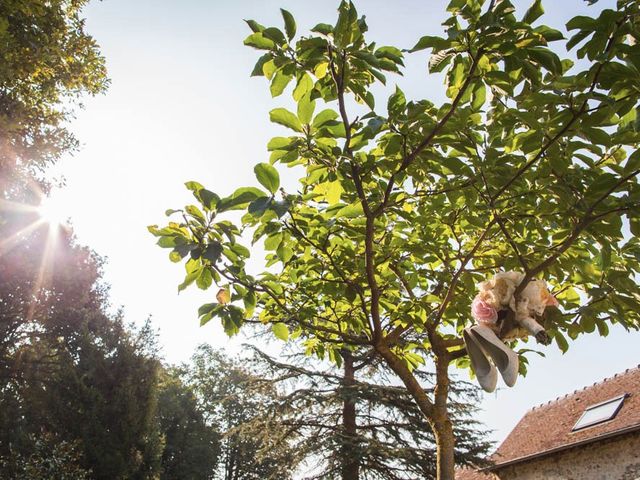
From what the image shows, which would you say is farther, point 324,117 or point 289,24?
point 324,117

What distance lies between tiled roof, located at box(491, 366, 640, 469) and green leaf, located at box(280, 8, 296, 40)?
1006 centimetres

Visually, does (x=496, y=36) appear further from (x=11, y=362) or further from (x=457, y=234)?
(x=11, y=362)

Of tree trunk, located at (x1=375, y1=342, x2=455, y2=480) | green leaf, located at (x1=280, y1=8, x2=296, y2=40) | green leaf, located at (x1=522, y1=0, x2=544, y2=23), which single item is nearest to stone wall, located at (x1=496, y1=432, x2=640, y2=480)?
tree trunk, located at (x1=375, y1=342, x2=455, y2=480)

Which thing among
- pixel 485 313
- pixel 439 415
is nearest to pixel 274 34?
pixel 485 313

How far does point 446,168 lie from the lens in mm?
1741

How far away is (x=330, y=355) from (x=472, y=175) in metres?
1.69

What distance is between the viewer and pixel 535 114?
1478 millimetres

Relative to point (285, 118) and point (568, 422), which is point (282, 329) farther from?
point (568, 422)

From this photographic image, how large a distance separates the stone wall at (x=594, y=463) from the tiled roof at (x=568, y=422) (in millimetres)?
225

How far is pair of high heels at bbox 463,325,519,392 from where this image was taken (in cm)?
161

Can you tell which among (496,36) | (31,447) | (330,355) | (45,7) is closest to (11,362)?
(31,447)

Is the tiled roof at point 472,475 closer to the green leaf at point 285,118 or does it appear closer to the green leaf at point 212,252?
the green leaf at point 212,252

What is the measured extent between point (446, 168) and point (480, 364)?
77 cm

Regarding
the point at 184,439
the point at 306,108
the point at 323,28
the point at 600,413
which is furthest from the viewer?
the point at 184,439
